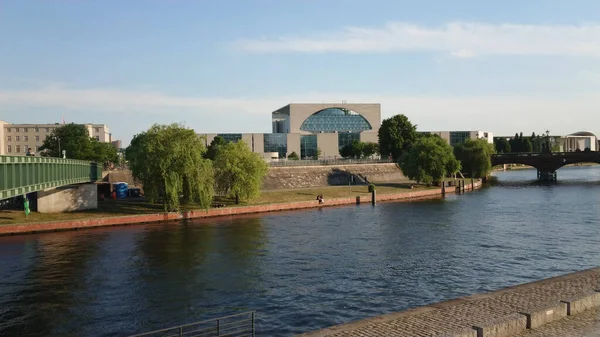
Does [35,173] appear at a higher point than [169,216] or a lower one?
higher

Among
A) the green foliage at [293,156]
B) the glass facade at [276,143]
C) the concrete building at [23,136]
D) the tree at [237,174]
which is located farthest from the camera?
the concrete building at [23,136]

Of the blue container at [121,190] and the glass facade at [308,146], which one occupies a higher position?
the glass facade at [308,146]

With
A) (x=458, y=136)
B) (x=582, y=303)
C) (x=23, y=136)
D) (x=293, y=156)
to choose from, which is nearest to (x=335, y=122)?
(x=293, y=156)

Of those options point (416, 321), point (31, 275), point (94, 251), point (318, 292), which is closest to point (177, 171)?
point (94, 251)

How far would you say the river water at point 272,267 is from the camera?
83.3 ft

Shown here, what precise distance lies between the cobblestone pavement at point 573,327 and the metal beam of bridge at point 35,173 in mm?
30519

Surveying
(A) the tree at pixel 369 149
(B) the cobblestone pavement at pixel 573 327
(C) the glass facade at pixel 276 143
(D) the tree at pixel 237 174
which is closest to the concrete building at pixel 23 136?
(C) the glass facade at pixel 276 143

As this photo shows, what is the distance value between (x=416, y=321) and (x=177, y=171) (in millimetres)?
47376

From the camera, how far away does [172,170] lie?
61594mm

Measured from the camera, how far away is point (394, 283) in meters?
30.5

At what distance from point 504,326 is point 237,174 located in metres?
54.9

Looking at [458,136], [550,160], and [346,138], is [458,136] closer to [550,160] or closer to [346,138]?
[346,138]

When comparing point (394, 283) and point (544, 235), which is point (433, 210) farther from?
point (394, 283)

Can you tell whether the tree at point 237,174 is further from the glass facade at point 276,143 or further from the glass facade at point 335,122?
the glass facade at point 335,122
